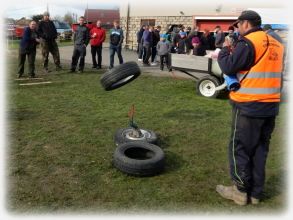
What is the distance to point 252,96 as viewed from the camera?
3.90 m

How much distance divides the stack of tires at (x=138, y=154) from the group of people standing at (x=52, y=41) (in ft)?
23.6

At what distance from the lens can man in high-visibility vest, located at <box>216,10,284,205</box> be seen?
150 inches

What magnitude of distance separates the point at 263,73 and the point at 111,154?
2806mm

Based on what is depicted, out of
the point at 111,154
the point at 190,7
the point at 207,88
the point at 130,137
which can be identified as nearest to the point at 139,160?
the point at 111,154

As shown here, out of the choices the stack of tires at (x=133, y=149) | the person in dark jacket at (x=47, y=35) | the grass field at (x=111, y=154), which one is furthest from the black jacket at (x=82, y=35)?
the stack of tires at (x=133, y=149)

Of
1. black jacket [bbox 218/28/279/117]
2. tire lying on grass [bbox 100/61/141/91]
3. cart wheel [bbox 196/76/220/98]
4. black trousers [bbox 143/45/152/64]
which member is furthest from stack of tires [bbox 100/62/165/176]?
black trousers [bbox 143/45/152/64]

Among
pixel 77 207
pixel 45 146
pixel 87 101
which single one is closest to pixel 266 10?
pixel 87 101

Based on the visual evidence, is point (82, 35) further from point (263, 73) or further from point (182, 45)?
point (263, 73)

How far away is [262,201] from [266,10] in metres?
13.8

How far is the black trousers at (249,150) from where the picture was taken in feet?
13.1

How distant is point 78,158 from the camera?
541 cm

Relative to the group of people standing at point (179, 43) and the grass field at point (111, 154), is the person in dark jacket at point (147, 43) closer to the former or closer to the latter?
the group of people standing at point (179, 43)

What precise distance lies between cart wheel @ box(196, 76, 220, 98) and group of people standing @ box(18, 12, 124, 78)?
542 cm

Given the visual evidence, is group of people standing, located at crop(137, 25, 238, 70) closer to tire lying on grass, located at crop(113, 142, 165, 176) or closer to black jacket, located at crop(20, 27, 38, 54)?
black jacket, located at crop(20, 27, 38, 54)
